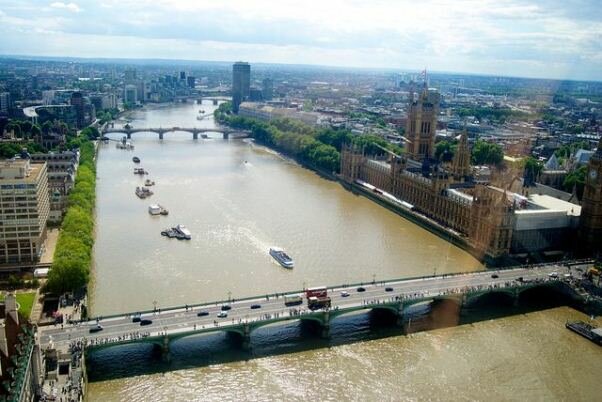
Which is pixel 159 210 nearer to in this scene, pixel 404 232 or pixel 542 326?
pixel 404 232

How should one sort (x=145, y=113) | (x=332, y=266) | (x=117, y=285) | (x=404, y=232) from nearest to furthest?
(x=117, y=285)
(x=332, y=266)
(x=404, y=232)
(x=145, y=113)

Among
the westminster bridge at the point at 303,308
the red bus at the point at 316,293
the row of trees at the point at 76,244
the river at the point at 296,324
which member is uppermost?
the row of trees at the point at 76,244

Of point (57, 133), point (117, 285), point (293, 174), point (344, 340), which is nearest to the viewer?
point (344, 340)

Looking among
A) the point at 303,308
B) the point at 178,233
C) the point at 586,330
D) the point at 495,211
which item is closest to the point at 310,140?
the point at 178,233

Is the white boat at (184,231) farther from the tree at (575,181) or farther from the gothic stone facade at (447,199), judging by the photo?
the tree at (575,181)


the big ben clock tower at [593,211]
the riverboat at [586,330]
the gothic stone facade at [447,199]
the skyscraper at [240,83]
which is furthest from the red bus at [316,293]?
the skyscraper at [240,83]

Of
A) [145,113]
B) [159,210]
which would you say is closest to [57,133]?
[159,210]
